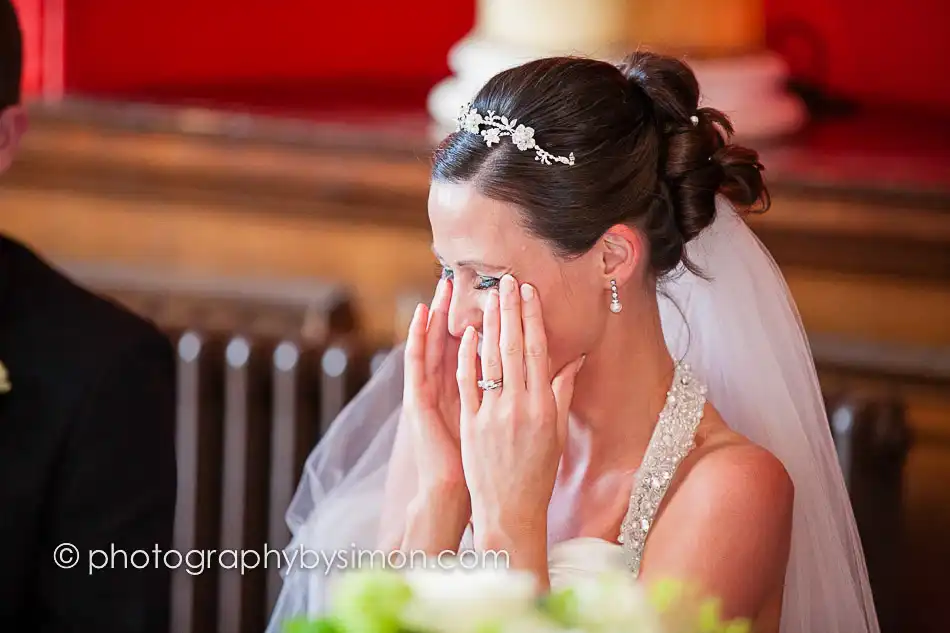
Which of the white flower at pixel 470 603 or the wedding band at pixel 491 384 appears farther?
the wedding band at pixel 491 384

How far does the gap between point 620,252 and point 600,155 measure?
132mm

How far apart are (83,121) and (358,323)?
827 millimetres

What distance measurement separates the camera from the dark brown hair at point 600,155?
1.81 meters

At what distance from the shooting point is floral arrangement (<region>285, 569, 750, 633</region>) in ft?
3.01

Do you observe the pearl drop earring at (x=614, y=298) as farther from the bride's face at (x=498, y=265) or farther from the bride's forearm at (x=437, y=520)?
the bride's forearm at (x=437, y=520)

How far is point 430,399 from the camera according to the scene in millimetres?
1981

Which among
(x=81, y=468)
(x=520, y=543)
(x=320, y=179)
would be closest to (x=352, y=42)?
(x=320, y=179)

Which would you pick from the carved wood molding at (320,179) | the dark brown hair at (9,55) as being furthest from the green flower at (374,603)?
the carved wood molding at (320,179)

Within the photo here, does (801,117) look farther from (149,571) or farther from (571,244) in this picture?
(149,571)

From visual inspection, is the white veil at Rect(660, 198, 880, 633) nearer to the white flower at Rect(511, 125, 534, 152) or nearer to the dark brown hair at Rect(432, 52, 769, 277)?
the dark brown hair at Rect(432, 52, 769, 277)

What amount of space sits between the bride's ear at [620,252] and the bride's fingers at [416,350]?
25 centimetres

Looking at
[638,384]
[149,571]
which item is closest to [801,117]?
[638,384]

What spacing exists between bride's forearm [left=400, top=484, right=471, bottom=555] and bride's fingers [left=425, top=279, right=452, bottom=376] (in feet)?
0.55

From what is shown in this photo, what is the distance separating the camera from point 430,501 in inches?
76.3
